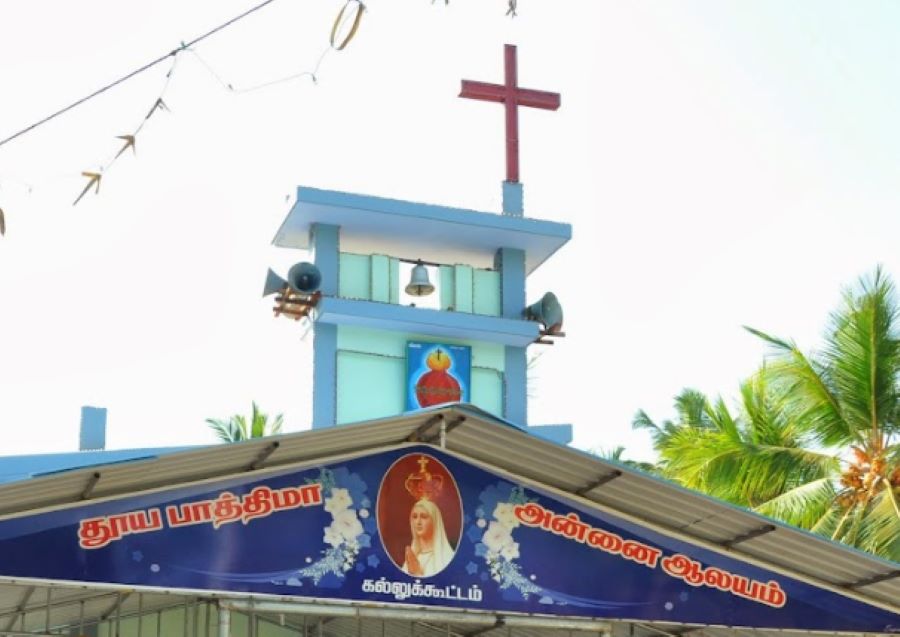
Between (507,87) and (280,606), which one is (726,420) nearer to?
(507,87)

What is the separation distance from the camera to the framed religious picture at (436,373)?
20609 millimetres

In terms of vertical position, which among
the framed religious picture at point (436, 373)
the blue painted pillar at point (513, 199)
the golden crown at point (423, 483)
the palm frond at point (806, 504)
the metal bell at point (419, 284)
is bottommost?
the golden crown at point (423, 483)

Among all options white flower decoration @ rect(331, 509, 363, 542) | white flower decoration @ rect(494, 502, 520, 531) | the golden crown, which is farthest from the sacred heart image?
white flower decoration @ rect(494, 502, 520, 531)

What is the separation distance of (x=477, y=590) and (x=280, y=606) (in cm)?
176

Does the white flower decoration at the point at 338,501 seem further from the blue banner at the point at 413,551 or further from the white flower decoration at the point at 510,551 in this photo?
the white flower decoration at the point at 510,551

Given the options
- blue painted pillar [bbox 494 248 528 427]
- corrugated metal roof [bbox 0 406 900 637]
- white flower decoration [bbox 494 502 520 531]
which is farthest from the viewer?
blue painted pillar [bbox 494 248 528 427]

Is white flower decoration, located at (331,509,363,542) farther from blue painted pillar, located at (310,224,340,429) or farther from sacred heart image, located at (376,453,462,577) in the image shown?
blue painted pillar, located at (310,224,340,429)

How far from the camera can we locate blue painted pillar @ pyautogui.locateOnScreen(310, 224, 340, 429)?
66.1 ft

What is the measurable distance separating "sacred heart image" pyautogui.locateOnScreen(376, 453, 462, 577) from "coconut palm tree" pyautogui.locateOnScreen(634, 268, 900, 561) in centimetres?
806

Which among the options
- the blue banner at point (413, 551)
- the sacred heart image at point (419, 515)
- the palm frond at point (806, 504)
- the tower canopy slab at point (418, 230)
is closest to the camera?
the blue banner at point (413, 551)

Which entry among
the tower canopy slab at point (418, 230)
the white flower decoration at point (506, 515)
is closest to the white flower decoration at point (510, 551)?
the white flower decoration at point (506, 515)

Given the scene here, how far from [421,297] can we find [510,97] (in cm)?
319

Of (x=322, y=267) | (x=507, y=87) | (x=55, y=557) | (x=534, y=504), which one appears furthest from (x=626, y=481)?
(x=507, y=87)

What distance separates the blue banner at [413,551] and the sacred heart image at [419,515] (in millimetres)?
12
